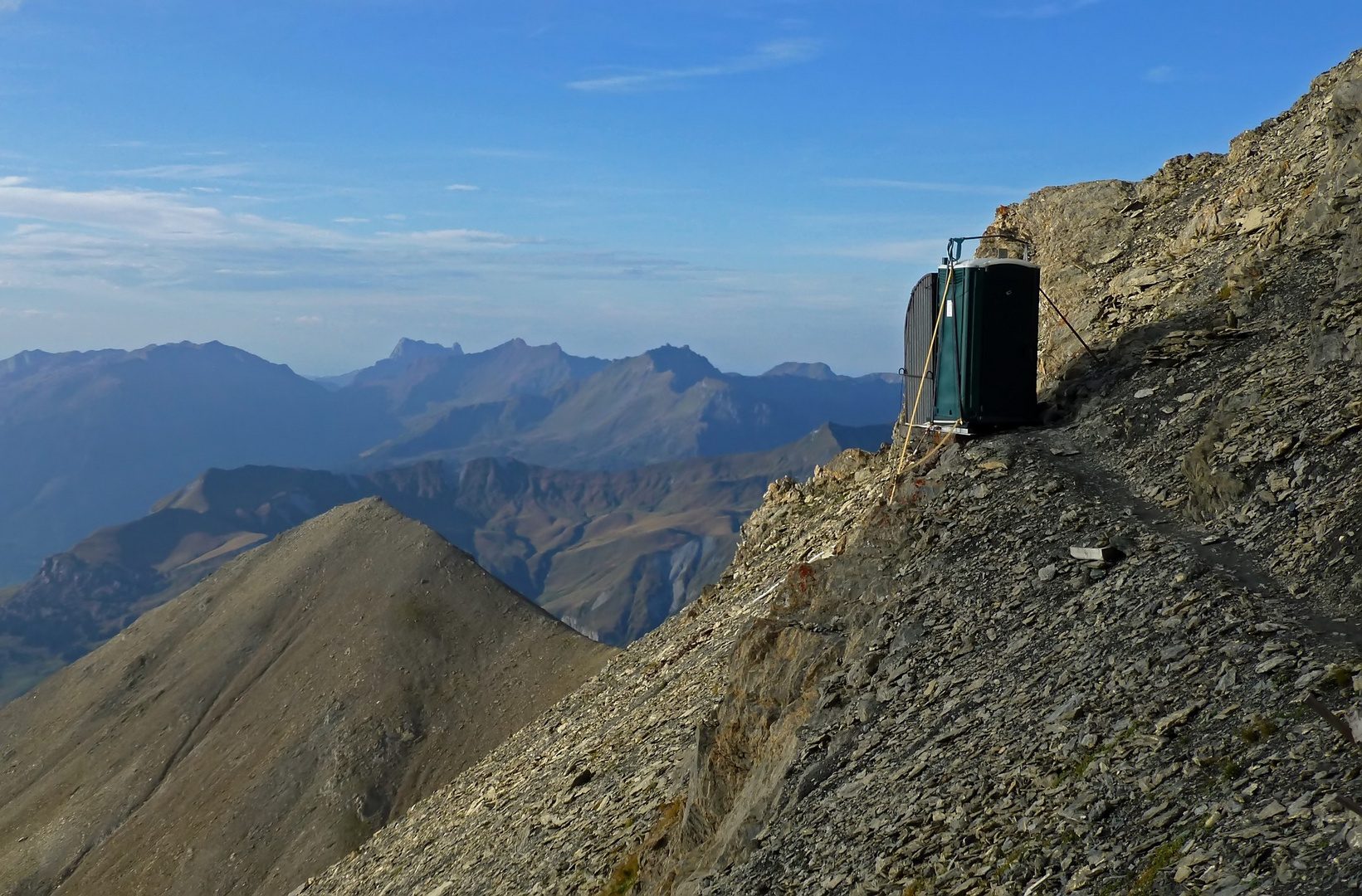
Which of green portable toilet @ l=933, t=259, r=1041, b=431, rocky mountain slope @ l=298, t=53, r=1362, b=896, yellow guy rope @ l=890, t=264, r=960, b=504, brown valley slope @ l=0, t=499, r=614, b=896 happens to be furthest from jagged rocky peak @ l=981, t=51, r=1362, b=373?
brown valley slope @ l=0, t=499, r=614, b=896

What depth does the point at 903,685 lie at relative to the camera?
15891mm

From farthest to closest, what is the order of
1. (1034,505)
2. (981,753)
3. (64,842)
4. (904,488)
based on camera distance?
(64,842)
(904,488)
(1034,505)
(981,753)

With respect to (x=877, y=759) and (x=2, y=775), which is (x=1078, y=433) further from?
(x=2, y=775)

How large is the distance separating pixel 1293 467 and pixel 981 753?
7.00 metres

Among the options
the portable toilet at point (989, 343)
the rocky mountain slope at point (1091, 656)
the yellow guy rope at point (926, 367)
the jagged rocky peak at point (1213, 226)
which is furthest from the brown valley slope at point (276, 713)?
the portable toilet at point (989, 343)

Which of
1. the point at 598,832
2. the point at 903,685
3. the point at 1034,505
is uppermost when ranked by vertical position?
the point at 1034,505

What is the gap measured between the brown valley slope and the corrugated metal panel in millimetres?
41789

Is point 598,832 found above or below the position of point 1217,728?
below

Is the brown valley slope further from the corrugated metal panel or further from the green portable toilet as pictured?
the green portable toilet

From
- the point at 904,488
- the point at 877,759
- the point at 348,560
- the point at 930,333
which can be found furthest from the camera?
the point at 348,560

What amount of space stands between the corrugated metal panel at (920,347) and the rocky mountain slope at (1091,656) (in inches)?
56.2

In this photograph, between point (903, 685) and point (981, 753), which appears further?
point (903, 685)

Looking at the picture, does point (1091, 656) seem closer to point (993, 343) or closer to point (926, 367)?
point (993, 343)

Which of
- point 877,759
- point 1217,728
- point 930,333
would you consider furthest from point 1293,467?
point 930,333
